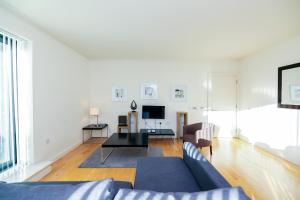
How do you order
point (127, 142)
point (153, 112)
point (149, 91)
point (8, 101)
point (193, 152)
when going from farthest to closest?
point (149, 91), point (153, 112), point (127, 142), point (8, 101), point (193, 152)

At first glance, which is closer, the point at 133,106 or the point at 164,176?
the point at 164,176

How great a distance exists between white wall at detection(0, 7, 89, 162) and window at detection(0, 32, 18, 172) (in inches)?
10.0

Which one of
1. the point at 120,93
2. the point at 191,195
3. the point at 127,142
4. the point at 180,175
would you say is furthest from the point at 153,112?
the point at 191,195

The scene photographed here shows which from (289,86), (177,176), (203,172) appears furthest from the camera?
(289,86)

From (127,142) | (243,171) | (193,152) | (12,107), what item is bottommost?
(243,171)

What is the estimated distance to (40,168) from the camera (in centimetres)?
257

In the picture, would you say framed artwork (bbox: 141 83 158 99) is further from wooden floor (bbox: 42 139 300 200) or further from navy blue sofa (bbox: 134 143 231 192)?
navy blue sofa (bbox: 134 143 231 192)

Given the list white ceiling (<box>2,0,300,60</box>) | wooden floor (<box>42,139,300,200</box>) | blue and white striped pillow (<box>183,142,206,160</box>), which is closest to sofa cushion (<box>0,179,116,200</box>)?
blue and white striped pillow (<box>183,142,206,160</box>)

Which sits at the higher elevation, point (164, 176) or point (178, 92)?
point (178, 92)

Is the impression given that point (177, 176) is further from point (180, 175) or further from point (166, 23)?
point (166, 23)

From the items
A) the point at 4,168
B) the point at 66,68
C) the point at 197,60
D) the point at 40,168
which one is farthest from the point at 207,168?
the point at 197,60

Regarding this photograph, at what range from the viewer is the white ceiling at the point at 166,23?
211 centimetres

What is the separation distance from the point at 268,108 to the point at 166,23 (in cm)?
320

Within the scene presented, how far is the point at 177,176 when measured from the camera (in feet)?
5.96
